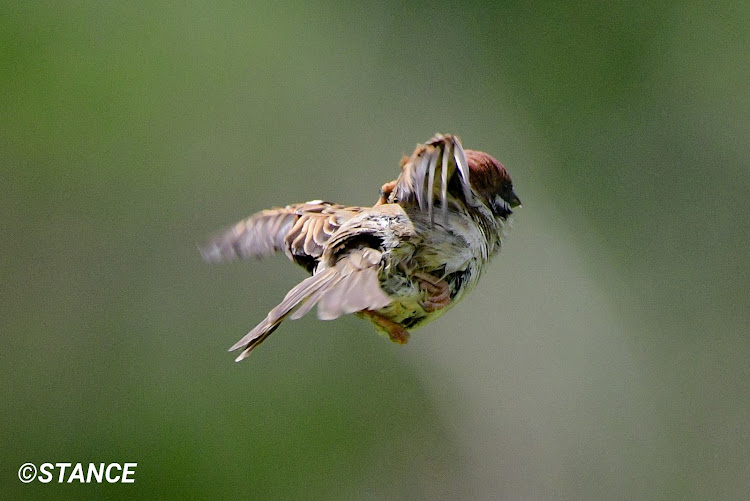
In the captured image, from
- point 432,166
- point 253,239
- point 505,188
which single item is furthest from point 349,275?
point 505,188

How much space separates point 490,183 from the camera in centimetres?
352

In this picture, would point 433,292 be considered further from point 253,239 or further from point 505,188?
point 253,239

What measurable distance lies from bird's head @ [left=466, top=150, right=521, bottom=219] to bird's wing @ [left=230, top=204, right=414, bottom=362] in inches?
15.5

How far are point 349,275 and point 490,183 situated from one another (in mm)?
924

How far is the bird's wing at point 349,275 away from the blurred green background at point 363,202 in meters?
3.54

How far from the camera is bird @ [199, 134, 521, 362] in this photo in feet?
8.86

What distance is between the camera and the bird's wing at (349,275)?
2559mm

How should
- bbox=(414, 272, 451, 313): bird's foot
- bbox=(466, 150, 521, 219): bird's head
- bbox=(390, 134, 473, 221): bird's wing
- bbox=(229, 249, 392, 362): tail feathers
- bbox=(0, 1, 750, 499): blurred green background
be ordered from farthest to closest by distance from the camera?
1. bbox=(0, 1, 750, 499): blurred green background
2. bbox=(466, 150, 521, 219): bird's head
3. bbox=(414, 272, 451, 313): bird's foot
4. bbox=(390, 134, 473, 221): bird's wing
5. bbox=(229, 249, 392, 362): tail feathers

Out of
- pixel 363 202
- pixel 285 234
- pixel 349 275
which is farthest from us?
pixel 363 202

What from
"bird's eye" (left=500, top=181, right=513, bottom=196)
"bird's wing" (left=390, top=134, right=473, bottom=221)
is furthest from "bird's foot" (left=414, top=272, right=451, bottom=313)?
"bird's eye" (left=500, top=181, right=513, bottom=196)

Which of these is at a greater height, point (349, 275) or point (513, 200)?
point (513, 200)

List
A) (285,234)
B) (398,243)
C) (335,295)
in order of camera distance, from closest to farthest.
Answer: (335,295)
(398,243)
(285,234)

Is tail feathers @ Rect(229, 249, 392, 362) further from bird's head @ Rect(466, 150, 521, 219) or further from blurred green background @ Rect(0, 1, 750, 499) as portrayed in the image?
blurred green background @ Rect(0, 1, 750, 499)

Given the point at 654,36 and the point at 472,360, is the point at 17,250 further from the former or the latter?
the point at 654,36
